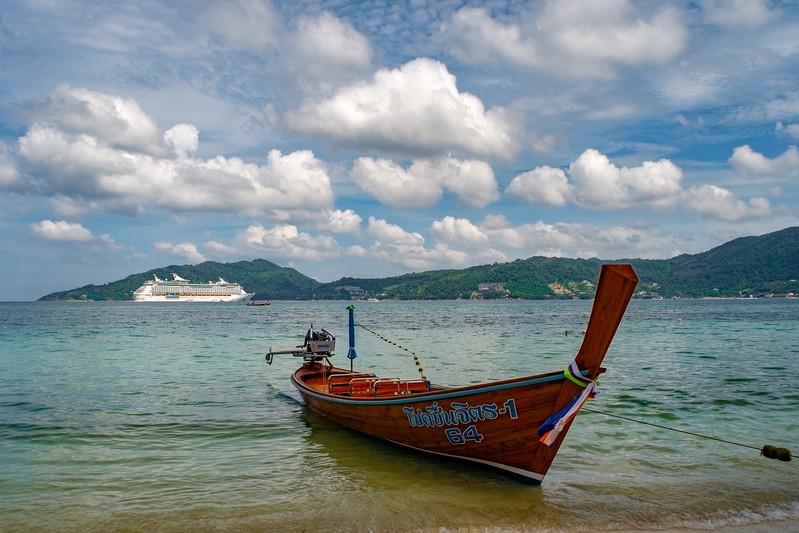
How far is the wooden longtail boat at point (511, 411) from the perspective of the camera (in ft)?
25.2

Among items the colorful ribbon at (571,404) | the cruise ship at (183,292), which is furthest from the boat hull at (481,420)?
the cruise ship at (183,292)

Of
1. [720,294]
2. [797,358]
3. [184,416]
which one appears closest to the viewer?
[184,416]

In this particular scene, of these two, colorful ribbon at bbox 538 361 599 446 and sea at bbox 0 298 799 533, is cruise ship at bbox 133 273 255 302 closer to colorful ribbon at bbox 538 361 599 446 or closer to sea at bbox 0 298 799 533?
sea at bbox 0 298 799 533

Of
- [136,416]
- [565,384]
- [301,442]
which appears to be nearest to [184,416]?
[136,416]

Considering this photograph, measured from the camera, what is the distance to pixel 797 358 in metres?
27.7

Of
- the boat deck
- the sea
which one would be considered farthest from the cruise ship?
the boat deck

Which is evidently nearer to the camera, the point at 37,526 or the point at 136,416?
the point at 37,526

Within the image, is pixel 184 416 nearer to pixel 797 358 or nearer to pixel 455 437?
pixel 455 437

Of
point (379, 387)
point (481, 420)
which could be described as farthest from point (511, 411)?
point (379, 387)

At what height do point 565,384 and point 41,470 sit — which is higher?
point 565,384

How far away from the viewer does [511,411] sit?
8.83 m

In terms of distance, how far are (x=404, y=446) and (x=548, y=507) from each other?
3632 mm

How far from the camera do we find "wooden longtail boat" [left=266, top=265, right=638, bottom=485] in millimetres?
7672

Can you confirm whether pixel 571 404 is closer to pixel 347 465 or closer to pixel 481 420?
pixel 481 420
